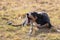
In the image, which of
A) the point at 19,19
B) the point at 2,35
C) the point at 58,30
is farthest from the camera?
the point at 19,19

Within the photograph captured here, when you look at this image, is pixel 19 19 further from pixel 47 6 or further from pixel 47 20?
pixel 47 6

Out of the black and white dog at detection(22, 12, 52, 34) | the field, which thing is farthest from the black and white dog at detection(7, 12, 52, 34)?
the field

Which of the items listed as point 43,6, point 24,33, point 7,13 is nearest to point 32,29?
point 24,33

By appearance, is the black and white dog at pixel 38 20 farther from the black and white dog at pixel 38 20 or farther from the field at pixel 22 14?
the field at pixel 22 14

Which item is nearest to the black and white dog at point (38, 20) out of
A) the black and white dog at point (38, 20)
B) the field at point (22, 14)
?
the black and white dog at point (38, 20)

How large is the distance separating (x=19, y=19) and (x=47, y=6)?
2.51 m

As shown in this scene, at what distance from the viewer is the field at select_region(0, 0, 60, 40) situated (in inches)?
288

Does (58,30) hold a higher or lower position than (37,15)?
lower

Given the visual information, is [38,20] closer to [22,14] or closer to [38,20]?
[38,20]

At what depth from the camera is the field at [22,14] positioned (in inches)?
288

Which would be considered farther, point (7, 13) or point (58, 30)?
point (7, 13)

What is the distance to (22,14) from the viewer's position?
9.83 meters

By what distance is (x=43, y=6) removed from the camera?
11398mm

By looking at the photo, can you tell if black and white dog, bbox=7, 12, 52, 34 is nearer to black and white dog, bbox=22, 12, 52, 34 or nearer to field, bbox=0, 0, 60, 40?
black and white dog, bbox=22, 12, 52, 34
